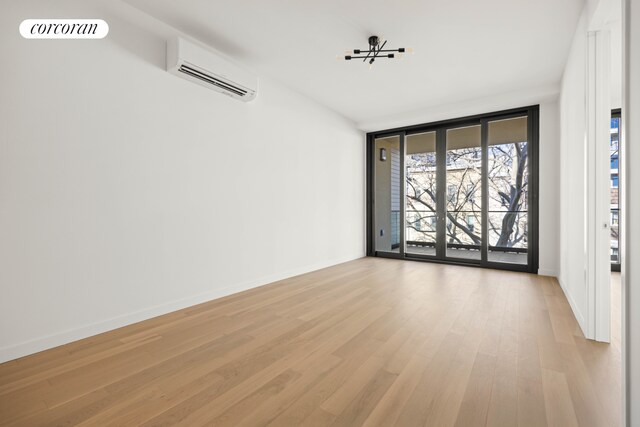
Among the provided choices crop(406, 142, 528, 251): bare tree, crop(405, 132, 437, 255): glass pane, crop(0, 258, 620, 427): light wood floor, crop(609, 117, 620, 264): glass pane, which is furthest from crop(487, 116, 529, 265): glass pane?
crop(0, 258, 620, 427): light wood floor

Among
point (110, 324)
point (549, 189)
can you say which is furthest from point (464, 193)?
point (110, 324)

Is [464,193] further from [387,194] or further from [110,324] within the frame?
[110,324]

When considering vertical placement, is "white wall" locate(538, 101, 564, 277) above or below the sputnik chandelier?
below

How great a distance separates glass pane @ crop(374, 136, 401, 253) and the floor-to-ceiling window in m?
0.02

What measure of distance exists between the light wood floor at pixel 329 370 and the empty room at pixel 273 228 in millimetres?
16

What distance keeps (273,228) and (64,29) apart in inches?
108

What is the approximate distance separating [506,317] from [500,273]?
2.18 m

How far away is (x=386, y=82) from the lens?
4160 millimetres

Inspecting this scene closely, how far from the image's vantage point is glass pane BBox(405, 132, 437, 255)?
5.70 meters

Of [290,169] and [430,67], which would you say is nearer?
[430,67]

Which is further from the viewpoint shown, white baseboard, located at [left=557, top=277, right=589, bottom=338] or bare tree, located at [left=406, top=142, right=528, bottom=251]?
bare tree, located at [left=406, top=142, right=528, bottom=251]

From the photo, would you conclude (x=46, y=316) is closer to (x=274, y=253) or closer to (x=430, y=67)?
(x=274, y=253)

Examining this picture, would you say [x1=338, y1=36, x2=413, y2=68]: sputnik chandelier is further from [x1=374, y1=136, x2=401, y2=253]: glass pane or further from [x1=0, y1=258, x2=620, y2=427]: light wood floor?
[x1=374, y1=136, x2=401, y2=253]: glass pane

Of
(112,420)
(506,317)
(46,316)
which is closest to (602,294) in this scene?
(506,317)
